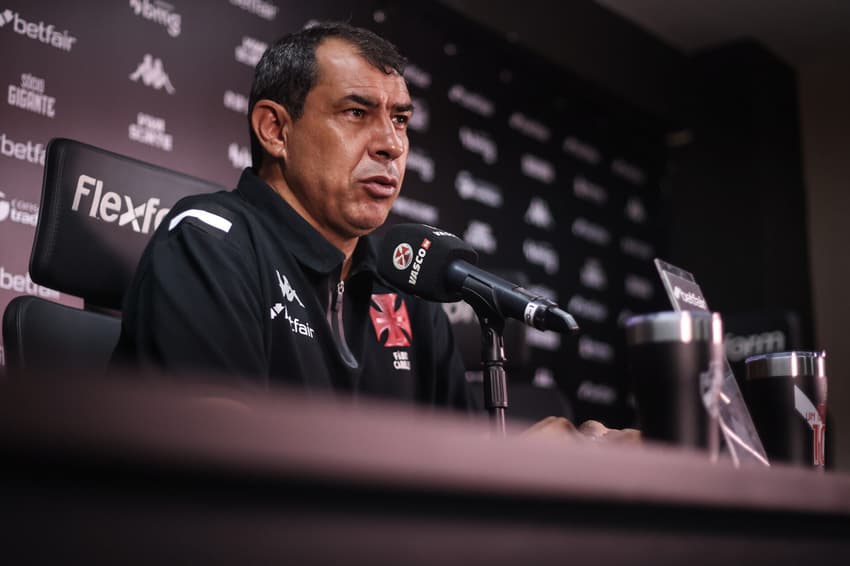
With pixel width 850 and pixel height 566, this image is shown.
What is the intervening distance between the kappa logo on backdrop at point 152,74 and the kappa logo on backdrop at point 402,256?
181cm

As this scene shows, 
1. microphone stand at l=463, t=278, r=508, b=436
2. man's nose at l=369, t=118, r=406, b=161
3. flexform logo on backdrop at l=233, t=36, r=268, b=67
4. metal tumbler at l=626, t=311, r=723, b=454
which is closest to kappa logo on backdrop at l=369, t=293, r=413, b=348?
Answer: man's nose at l=369, t=118, r=406, b=161

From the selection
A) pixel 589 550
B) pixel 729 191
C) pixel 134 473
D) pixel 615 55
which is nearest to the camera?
pixel 134 473

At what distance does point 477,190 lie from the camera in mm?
4090

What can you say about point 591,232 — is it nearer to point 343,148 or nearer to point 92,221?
point 343,148

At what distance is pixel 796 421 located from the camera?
43.7 inches

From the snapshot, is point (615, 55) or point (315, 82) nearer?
point (315, 82)

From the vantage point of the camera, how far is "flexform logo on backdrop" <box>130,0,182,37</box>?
287 cm

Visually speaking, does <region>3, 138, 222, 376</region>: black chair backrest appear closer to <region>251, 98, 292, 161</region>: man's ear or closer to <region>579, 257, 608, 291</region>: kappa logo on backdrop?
<region>251, 98, 292, 161</region>: man's ear

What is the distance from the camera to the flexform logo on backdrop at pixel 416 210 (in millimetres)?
3629

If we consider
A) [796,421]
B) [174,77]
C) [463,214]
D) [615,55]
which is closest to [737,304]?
[615,55]

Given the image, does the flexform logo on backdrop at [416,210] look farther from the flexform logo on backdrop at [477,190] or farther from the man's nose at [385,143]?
the man's nose at [385,143]

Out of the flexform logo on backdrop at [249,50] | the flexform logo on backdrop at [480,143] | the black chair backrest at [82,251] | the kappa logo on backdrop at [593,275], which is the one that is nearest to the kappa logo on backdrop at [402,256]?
the black chair backrest at [82,251]

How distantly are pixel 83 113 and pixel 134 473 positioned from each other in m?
2.51

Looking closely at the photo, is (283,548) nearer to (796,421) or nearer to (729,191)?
(796,421)
